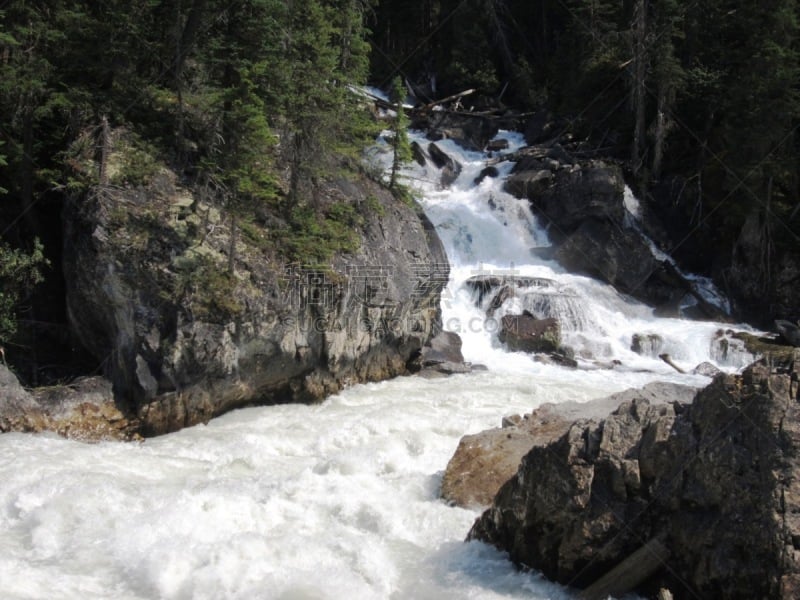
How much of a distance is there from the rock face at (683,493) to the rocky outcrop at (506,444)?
4.21 feet

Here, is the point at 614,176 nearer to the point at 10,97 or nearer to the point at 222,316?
the point at 222,316

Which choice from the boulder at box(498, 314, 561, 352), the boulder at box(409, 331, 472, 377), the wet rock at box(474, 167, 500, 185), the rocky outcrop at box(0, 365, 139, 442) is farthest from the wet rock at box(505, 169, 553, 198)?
the rocky outcrop at box(0, 365, 139, 442)

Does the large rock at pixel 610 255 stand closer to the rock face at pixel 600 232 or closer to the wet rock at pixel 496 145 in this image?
the rock face at pixel 600 232

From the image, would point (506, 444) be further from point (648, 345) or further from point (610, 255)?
point (610, 255)

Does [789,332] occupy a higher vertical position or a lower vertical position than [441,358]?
higher

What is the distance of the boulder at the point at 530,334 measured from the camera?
18250 millimetres

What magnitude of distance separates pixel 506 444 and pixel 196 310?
6163 millimetres

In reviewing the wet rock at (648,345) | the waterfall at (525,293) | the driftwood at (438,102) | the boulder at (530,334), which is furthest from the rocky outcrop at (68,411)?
the driftwood at (438,102)

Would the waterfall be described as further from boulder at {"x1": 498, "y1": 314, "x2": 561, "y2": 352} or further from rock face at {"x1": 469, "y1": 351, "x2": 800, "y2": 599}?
rock face at {"x1": 469, "y1": 351, "x2": 800, "y2": 599}

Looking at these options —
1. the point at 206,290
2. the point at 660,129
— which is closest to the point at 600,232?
the point at 660,129

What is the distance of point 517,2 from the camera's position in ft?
126

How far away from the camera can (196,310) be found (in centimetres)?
1156

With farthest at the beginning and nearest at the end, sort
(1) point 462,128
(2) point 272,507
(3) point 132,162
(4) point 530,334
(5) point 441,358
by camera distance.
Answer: (1) point 462,128
(4) point 530,334
(5) point 441,358
(3) point 132,162
(2) point 272,507

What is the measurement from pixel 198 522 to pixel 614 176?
21.3m
